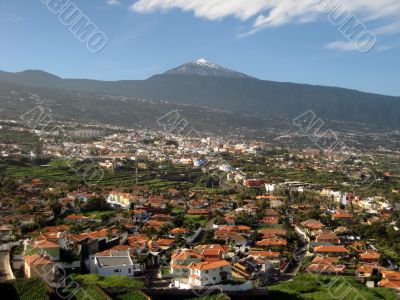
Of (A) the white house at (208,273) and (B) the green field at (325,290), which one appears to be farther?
(A) the white house at (208,273)

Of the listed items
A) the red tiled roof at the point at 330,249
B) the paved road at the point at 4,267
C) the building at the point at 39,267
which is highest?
the building at the point at 39,267

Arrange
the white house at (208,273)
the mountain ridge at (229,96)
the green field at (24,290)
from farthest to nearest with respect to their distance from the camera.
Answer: the mountain ridge at (229,96) → the white house at (208,273) → the green field at (24,290)

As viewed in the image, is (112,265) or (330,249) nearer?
(112,265)

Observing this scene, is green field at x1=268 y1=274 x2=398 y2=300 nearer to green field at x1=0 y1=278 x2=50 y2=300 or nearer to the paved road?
green field at x1=0 y1=278 x2=50 y2=300

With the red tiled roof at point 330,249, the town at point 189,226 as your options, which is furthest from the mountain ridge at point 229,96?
the red tiled roof at point 330,249

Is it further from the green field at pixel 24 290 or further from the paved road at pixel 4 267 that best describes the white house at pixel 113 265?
the green field at pixel 24 290

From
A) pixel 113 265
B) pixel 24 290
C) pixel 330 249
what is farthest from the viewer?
pixel 330 249

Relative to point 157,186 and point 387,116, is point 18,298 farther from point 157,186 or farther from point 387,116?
point 387,116

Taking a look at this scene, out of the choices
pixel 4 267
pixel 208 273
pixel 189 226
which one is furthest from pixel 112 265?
pixel 189 226

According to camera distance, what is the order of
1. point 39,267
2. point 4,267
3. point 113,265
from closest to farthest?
point 39,267
point 4,267
point 113,265

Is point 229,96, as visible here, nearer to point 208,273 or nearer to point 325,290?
point 325,290

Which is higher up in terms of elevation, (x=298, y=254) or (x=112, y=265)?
(x=112, y=265)

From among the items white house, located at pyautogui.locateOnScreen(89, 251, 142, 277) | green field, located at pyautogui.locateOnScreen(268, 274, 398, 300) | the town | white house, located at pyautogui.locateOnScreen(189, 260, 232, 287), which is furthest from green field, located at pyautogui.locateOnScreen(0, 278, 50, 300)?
green field, located at pyautogui.locateOnScreen(268, 274, 398, 300)
